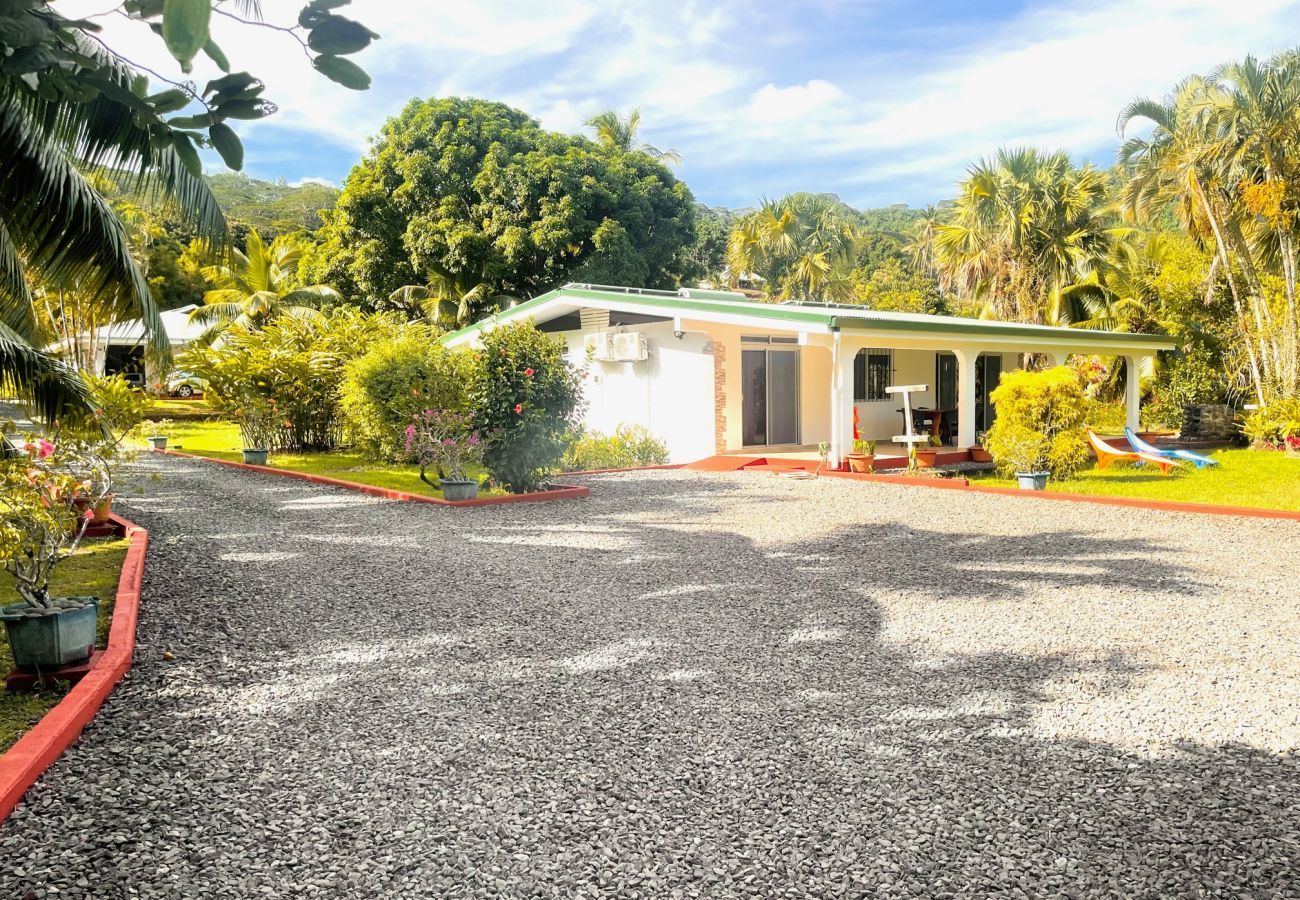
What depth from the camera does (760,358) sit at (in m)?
18.2

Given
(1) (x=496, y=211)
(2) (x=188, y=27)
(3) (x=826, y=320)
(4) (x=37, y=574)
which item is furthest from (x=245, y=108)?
(1) (x=496, y=211)

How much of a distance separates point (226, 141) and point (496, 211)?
92.8ft

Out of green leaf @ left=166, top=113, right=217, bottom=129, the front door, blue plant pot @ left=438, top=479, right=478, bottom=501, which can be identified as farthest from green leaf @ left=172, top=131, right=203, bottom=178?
the front door

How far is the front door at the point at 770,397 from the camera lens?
1805 centimetres

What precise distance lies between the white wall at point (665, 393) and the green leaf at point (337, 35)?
14743 millimetres

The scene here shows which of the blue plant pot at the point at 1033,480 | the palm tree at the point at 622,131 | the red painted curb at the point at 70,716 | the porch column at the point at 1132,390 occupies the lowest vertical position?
the red painted curb at the point at 70,716

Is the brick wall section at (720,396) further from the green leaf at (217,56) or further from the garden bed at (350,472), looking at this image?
the green leaf at (217,56)

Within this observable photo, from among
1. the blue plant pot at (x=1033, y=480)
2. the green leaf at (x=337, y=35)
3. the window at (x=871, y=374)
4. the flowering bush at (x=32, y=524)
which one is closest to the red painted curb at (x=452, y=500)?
the flowering bush at (x=32, y=524)

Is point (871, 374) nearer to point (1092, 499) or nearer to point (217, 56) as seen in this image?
point (1092, 499)

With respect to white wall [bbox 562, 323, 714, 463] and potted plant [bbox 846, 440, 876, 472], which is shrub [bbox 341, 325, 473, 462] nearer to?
Result: white wall [bbox 562, 323, 714, 463]

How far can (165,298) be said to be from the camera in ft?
144

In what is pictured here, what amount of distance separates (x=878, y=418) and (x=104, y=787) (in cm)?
1777

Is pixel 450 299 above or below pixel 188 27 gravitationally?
above

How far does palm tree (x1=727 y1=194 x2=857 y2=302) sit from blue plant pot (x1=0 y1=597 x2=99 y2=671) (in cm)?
3599
